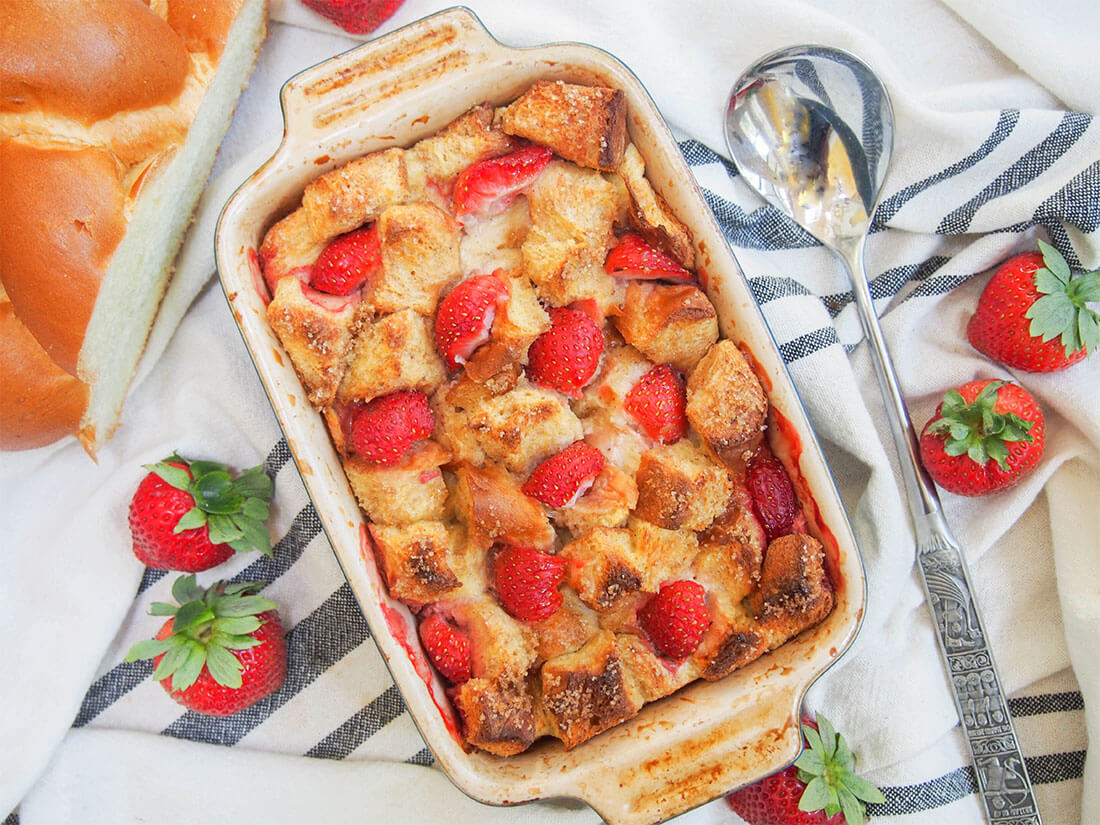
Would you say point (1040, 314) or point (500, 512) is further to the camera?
point (1040, 314)

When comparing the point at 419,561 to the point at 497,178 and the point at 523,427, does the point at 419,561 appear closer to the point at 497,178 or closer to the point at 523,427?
the point at 523,427

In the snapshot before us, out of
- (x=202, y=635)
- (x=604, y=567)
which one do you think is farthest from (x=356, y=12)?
(x=202, y=635)

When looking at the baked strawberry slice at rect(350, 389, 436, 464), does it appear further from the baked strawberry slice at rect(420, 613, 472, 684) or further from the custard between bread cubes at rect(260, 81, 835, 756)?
the baked strawberry slice at rect(420, 613, 472, 684)

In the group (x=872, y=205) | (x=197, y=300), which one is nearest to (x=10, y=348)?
(x=197, y=300)

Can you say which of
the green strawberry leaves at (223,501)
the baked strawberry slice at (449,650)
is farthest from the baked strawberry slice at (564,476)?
the green strawberry leaves at (223,501)

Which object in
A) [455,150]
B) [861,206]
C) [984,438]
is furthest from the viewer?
[861,206]

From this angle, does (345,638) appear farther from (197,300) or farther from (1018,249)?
(1018,249)

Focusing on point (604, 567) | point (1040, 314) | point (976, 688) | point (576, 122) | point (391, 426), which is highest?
point (576, 122)
